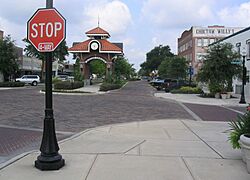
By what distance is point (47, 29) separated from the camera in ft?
20.5

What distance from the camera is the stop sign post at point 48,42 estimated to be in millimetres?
6121

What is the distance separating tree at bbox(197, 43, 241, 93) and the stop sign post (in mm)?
24290

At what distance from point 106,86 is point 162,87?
10.3 meters

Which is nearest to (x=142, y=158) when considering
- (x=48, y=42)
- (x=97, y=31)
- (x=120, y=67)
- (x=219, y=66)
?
(x=48, y=42)

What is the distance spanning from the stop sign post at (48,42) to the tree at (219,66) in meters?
24.3

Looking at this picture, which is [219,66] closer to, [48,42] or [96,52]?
[96,52]

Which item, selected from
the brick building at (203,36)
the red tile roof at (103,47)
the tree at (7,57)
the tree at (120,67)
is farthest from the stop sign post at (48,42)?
the brick building at (203,36)

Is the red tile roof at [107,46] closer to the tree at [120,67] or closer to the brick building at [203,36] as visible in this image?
the tree at [120,67]

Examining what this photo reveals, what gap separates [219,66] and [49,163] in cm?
2491

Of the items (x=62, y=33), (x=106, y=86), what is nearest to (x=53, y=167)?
(x=62, y=33)

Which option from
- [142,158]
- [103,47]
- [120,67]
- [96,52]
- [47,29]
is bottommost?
[142,158]

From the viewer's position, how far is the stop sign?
6180mm

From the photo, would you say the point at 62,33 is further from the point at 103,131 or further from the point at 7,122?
the point at 7,122

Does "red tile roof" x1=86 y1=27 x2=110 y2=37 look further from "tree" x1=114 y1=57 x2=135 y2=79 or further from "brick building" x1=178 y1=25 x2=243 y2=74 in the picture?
"brick building" x1=178 y1=25 x2=243 y2=74
